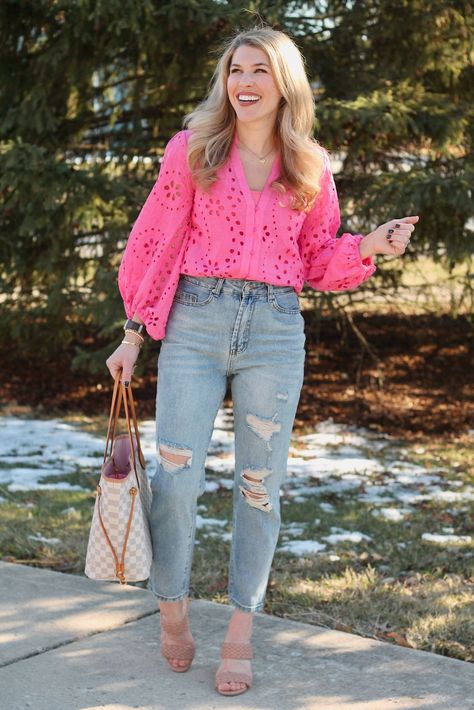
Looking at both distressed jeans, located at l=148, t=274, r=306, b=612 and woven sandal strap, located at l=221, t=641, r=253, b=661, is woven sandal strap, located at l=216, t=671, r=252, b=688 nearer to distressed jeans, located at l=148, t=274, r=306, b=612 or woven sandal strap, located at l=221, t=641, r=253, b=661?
woven sandal strap, located at l=221, t=641, r=253, b=661

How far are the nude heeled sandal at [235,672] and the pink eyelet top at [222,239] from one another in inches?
37.4

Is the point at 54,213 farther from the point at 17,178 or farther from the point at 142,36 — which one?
the point at 142,36

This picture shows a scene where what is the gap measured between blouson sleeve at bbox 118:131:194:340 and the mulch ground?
4537 mm

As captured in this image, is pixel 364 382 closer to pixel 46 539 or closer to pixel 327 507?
pixel 327 507

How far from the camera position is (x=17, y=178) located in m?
6.45

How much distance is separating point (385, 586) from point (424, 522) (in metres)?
1.21

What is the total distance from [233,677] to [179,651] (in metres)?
0.21

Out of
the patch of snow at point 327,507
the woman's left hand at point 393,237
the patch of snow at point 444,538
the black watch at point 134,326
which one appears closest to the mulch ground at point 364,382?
the patch of snow at point 327,507

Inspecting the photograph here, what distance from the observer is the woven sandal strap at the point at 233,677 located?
307 cm

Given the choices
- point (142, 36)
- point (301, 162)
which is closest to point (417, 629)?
point (301, 162)

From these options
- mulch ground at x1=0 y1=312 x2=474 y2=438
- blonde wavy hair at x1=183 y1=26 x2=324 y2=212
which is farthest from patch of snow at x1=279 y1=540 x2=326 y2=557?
mulch ground at x1=0 y1=312 x2=474 y2=438

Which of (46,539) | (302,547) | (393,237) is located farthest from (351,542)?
(393,237)

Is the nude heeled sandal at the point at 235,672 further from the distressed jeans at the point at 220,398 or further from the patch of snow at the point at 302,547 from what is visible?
the patch of snow at the point at 302,547

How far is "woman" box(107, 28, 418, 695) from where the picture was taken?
119 inches
